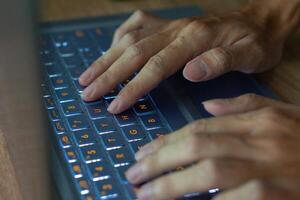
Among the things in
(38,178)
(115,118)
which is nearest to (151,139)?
(115,118)

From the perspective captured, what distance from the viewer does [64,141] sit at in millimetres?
587

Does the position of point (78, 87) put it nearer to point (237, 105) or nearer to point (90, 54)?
point (90, 54)

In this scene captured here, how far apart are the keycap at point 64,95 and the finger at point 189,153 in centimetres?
19

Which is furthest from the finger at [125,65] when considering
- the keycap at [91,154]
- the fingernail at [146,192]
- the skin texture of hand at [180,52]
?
the fingernail at [146,192]

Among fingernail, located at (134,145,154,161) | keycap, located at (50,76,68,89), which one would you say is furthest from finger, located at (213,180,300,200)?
keycap, located at (50,76,68,89)

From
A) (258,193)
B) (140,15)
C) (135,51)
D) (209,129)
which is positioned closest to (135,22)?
(140,15)

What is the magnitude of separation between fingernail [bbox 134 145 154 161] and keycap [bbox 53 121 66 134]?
0.35 ft

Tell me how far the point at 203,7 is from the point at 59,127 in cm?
43

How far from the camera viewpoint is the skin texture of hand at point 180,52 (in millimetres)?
664

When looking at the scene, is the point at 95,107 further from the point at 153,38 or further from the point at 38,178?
the point at 38,178

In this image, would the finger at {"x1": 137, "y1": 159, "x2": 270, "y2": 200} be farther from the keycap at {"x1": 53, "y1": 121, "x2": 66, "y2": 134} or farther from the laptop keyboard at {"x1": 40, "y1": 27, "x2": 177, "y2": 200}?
the keycap at {"x1": 53, "y1": 121, "x2": 66, "y2": 134}

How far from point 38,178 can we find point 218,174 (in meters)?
0.28

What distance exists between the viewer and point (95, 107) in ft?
2.14

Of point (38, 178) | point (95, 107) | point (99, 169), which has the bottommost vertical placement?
point (38, 178)
